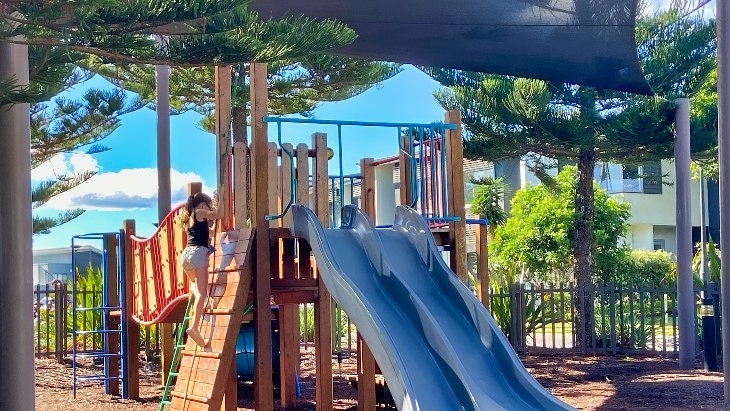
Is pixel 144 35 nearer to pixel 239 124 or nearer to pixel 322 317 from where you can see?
pixel 322 317

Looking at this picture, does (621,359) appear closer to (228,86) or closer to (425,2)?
(425,2)

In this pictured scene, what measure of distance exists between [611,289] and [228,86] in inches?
307

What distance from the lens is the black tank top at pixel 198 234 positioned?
6855 millimetres

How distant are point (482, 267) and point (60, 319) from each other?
7956 mm

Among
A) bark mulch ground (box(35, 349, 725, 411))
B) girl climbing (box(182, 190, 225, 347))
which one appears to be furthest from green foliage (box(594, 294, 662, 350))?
girl climbing (box(182, 190, 225, 347))

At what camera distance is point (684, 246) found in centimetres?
1073

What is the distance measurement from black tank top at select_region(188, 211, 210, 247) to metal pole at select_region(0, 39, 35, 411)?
4.09ft

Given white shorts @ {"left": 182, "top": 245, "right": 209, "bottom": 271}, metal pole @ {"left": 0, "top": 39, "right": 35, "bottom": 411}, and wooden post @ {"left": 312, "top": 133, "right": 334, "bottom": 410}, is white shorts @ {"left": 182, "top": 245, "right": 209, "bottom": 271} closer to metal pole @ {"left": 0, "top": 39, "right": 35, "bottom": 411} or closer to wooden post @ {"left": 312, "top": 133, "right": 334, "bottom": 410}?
wooden post @ {"left": 312, "top": 133, "right": 334, "bottom": 410}

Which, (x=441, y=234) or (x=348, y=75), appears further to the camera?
(x=348, y=75)

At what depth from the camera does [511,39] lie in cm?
880

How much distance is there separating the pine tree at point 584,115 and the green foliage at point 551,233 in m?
2.58

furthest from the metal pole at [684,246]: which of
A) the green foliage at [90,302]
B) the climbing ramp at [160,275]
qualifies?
the green foliage at [90,302]

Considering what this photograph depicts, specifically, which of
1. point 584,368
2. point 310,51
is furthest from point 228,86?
point 584,368

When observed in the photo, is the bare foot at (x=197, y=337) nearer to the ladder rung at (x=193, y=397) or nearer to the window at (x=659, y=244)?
the ladder rung at (x=193, y=397)
